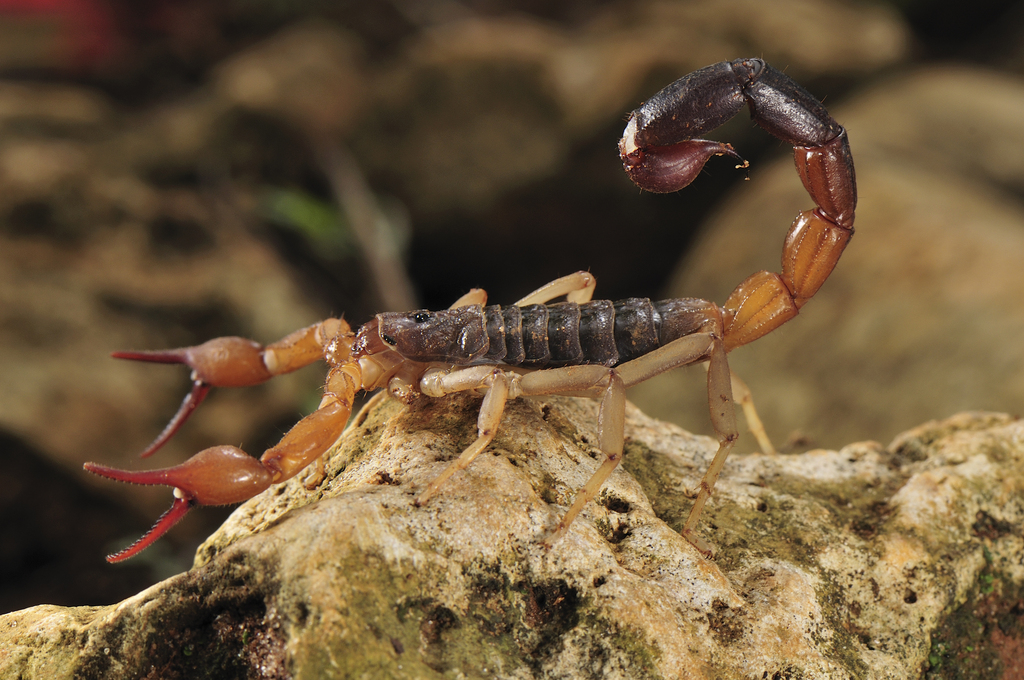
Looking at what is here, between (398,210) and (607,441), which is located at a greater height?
(607,441)

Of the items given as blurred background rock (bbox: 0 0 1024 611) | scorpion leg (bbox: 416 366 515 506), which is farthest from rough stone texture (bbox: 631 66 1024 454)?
scorpion leg (bbox: 416 366 515 506)

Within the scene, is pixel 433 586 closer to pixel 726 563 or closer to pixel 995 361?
pixel 726 563

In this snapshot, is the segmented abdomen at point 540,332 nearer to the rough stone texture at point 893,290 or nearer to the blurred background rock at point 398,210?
the blurred background rock at point 398,210

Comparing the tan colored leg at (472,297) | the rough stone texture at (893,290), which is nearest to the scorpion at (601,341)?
the tan colored leg at (472,297)

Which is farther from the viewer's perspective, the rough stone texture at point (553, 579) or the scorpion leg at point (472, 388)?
the scorpion leg at point (472, 388)

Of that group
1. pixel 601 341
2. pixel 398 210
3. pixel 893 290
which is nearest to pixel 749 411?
pixel 601 341

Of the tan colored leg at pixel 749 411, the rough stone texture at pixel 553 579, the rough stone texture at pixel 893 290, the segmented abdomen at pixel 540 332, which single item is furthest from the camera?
the rough stone texture at pixel 893 290

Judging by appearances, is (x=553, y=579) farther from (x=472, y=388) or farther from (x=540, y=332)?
(x=540, y=332)

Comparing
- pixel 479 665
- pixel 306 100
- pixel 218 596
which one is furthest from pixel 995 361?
pixel 306 100

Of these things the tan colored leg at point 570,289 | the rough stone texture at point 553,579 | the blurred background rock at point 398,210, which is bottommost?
the blurred background rock at point 398,210
